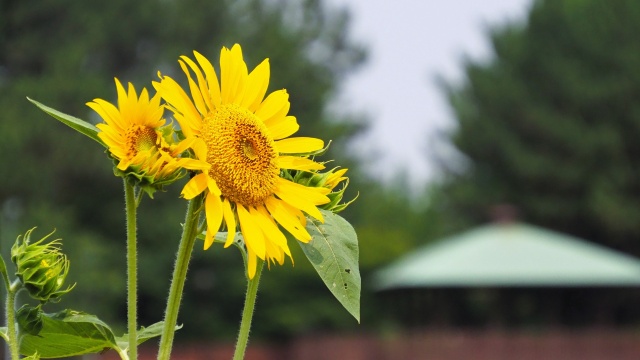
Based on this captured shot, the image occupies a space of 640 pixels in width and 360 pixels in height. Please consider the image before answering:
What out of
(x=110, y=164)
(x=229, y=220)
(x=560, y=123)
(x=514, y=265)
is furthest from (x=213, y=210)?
(x=560, y=123)

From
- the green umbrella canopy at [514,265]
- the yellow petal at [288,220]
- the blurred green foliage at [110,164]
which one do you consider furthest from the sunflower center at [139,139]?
the blurred green foliage at [110,164]

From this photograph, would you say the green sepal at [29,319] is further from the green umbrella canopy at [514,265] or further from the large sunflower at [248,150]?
the green umbrella canopy at [514,265]

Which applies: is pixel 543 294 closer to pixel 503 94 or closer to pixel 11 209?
pixel 503 94

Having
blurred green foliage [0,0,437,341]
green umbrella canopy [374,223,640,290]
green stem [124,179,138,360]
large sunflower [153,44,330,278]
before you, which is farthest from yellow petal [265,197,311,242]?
blurred green foliage [0,0,437,341]

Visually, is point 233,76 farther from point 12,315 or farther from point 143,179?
point 12,315

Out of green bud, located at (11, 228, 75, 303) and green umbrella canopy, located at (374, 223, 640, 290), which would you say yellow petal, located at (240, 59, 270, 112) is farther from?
green umbrella canopy, located at (374, 223, 640, 290)

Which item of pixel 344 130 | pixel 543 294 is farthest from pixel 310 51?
pixel 543 294
